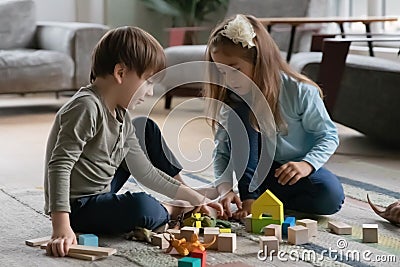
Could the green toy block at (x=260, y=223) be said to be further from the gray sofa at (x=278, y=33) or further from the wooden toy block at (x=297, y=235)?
the gray sofa at (x=278, y=33)

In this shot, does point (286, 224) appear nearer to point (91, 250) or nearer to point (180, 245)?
point (180, 245)

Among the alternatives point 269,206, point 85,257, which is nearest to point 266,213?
point 269,206

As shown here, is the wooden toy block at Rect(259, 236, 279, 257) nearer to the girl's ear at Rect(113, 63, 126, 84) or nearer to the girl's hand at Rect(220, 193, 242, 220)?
the girl's hand at Rect(220, 193, 242, 220)

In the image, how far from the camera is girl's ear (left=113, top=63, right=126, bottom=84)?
5.79ft

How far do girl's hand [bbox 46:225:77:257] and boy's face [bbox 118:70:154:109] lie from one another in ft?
1.06

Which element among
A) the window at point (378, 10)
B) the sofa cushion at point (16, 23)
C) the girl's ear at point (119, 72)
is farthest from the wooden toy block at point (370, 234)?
the sofa cushion at point (16, 23)

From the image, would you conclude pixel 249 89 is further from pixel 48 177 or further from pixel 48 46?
pixel 48 46

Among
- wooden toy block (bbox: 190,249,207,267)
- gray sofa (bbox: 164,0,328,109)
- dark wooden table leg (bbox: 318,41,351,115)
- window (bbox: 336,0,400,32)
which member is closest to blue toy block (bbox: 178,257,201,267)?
wooden toy block (bbox: 190,249,207,267)

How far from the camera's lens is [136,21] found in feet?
17.9

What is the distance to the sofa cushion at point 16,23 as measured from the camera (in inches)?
182

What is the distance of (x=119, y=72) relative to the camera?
69.7 inches

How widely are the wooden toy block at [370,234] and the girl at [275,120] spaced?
230mm

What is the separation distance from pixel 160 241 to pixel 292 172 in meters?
0.38

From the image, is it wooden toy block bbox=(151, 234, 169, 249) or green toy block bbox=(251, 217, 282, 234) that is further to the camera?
green toy block bbox=(251, 217, 282, 234)
